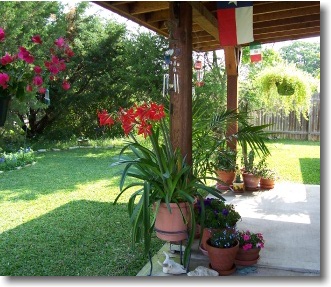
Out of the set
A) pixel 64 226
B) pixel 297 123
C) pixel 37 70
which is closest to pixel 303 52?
pixel 297 123

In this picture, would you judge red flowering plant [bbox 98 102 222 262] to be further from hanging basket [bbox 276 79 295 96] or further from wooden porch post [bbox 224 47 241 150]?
hanging basket [bbox 276 79 295 96]

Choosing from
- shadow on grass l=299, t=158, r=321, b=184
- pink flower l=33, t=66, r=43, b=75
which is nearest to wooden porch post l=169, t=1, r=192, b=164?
pink flower l=33, t=66, r=43, b=75

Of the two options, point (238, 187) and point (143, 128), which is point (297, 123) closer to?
point (238, 187)

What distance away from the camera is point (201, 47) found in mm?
5742

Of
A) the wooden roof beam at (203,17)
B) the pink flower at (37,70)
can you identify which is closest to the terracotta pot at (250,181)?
the wooden roof beam at (203,17)

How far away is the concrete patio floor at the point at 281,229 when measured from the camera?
2.67 m

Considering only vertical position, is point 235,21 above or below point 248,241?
above

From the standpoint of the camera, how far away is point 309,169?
6.71 metres

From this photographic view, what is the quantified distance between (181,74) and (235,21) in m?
0.97

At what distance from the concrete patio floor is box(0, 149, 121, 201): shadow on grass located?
1729 millimetres

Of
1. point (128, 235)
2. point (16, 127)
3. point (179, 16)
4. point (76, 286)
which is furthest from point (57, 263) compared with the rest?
point (16, 127)

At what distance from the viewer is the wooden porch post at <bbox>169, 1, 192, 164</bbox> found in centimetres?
280

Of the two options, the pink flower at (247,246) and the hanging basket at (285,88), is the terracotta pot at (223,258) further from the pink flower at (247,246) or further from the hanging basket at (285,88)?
the hanging basket at (285,88)

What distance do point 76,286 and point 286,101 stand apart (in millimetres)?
4696
